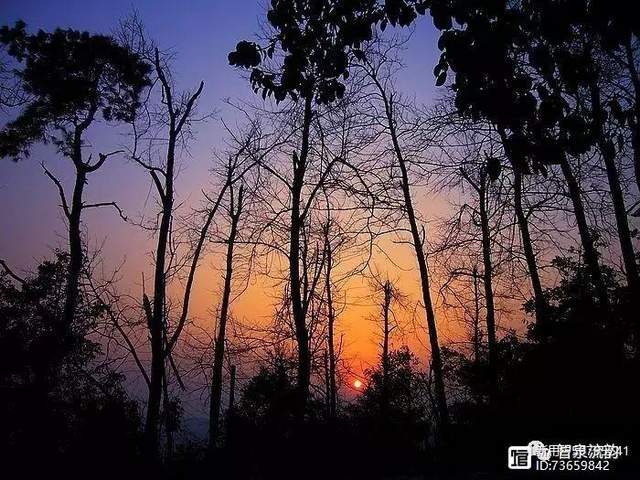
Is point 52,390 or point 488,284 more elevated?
point 488,284

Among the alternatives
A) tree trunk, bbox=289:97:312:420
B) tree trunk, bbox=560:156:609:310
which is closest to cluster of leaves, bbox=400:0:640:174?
tree trunk, bbox=560:156:609:310

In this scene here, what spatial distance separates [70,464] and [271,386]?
5.80m

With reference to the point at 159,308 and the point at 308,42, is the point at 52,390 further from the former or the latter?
the point at 308,42

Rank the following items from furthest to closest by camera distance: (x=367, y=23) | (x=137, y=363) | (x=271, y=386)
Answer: (x=137, y=363) < (x=271, y=386) < (x=367, y=23)

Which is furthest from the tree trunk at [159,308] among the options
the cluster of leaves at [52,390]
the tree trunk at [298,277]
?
the tree trunk at [298,277]

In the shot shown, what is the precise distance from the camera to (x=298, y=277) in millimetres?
13508

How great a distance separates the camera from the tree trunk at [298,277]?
43.2 feet

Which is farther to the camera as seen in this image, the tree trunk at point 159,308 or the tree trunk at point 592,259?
the tree trunk at point 159,308

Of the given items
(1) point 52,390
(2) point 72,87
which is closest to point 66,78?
(2) point 72,87

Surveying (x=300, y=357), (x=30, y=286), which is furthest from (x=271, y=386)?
(x=30, y=286)

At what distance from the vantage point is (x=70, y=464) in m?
10.4

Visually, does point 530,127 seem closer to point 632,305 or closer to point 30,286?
point 632,305

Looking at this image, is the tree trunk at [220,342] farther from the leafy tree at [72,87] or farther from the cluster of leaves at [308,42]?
the cluster of leaves at [308,42]

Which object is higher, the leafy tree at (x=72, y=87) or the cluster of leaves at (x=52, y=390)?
the leafy tree at (x=72, y=87)
